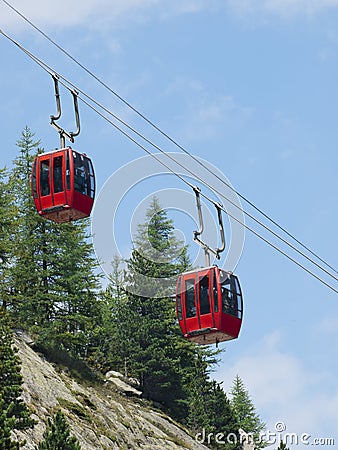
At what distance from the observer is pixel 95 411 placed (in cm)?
6725

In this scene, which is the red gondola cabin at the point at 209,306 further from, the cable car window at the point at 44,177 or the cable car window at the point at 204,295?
the cable car window at the point at 44,177

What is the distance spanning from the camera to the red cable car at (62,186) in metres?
33.2

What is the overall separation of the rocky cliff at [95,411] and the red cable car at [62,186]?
22.6 m

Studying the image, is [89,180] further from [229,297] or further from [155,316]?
[155,316]

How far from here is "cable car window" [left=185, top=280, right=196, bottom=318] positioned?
34406mm

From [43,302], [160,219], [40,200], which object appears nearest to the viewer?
[40,200]

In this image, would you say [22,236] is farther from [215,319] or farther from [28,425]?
[215,319]

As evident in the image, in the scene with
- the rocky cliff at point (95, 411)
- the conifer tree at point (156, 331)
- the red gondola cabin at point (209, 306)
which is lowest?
the red gondola cabin at point (209, 306)

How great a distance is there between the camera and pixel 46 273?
74.1m

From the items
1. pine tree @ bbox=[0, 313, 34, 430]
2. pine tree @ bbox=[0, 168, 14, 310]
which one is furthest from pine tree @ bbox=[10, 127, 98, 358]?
pine tree @ bbox=[0, 313, 34, 430]

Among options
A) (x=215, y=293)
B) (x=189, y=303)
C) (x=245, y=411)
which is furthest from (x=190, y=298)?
(x=245, y=411)

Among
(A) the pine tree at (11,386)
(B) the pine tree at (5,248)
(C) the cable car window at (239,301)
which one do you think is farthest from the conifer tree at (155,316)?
(C) the cable car window at (239,301)

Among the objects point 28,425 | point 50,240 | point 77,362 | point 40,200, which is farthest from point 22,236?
point 40,200

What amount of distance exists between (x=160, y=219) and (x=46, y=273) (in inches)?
532
